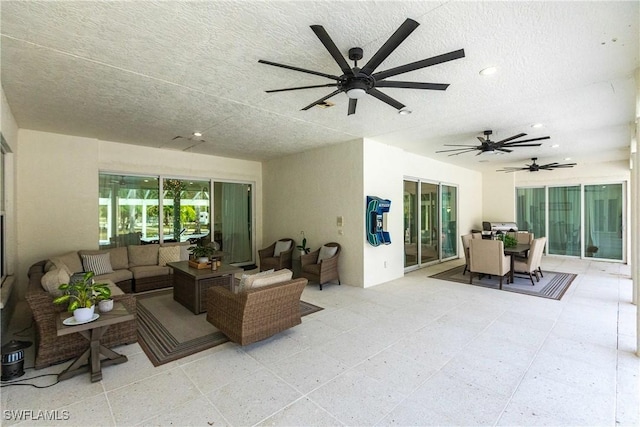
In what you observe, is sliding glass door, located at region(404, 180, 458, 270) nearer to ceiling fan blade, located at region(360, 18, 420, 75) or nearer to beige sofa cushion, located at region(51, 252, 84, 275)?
ceiling fan blade, located at region(360, 18, 420, 75)

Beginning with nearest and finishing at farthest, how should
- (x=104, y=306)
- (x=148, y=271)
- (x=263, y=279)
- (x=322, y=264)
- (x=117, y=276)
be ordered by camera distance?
(x=104, y=306)
(x=263, y=279)
(x=117, y=276)
(x=148, y=271)
(x=322, y=264)

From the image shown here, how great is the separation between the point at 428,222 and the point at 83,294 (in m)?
7.15

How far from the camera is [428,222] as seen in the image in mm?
7688

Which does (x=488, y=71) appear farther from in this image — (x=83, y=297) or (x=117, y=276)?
(x=117, y=276)

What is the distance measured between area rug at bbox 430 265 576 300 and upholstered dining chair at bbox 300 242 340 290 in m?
2.35

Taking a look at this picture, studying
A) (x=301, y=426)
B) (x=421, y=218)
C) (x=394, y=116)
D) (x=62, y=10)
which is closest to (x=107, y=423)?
(x=301, y=426)

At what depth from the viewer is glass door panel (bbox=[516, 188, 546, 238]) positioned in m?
9.27

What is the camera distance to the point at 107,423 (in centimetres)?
203

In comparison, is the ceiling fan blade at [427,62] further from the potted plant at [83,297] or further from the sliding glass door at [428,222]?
the sliding glass door at [428,222]

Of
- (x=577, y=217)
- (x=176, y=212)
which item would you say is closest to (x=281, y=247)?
(x=176, y=212)

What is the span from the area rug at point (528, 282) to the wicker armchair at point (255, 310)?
4120 mm

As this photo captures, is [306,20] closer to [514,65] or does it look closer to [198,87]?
[198,87]

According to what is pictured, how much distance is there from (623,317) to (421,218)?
3.99 meters

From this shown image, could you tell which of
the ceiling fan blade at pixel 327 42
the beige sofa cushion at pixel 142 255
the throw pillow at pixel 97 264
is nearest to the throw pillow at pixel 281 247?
the beige sofa cushion at pixel 142 255
